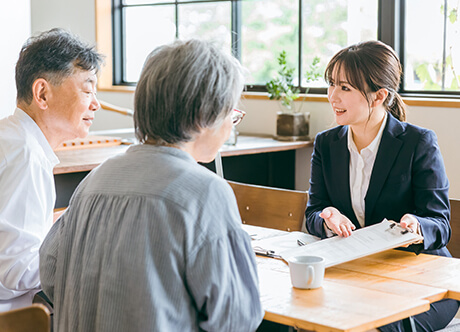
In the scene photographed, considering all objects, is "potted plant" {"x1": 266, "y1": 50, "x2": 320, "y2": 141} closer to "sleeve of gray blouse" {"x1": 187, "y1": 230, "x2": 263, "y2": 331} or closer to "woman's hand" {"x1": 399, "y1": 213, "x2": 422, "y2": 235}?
"woman's hand" {"x1": 399, "y1": 213, "x2": 422, "y2": 235}

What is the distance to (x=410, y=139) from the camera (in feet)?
7.07

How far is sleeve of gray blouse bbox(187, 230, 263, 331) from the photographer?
1175mm

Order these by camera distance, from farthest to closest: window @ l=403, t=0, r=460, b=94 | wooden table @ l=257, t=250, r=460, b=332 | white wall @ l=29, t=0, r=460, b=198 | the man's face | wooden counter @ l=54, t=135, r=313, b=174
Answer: window @ l=403, t=0, r=460, b=94
white wall @ l=29, t=0, r=460, b=198
wooden counter @ l=54, t=135, r=313, b=174
the man's face
wooden table @ l=257, t=250, r=460, b=332

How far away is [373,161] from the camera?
2.22 meters

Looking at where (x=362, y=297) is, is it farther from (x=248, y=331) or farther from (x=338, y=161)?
(x=338, y=161)

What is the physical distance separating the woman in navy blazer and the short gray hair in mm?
881

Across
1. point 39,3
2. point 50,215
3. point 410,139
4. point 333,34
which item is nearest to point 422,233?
point 410,139

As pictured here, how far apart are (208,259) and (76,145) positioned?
264 cm

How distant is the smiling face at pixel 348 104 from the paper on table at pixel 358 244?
43 centimetres

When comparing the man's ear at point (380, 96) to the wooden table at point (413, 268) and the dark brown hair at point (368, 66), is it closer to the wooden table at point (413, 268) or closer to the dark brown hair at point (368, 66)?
the dark brown hair at point (368, 66)

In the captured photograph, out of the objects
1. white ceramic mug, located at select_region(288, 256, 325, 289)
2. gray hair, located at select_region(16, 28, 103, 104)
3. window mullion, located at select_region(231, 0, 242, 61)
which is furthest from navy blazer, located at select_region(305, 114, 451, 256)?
window mullion, located at select_region(231, 0, 242, 61)

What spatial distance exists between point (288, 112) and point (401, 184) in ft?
6.99

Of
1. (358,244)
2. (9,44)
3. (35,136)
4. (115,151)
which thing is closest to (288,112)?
(115,151)

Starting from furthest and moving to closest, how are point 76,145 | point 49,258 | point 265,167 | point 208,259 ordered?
point 265,167
point 76,145
point 49,258
point 208,259
